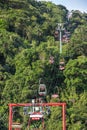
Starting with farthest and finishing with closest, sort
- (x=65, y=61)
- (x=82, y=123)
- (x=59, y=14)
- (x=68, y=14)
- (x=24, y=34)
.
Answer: (x=68, y=14), (x=59, y=14), (x=24, y=34), (x=65, y=61), (x=82, y=123)

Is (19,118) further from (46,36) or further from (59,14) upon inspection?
(59,14)

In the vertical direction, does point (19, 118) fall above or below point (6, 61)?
below

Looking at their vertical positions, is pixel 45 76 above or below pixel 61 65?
below

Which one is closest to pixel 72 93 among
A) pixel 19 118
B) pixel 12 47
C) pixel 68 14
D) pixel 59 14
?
pixel 19 118

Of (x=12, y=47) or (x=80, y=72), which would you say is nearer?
(x=80, y=72)

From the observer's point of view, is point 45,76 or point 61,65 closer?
point 45,76

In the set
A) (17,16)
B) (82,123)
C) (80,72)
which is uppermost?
(17,16)

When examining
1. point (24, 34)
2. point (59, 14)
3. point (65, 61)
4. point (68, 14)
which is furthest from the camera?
point (68, 14)

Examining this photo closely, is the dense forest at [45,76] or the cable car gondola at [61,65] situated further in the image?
the cable car gondola at [61,65]

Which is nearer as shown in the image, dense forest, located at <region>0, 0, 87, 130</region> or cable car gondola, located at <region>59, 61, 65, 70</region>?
dense forest, located at <region>0, 0, 87, 130</region>
